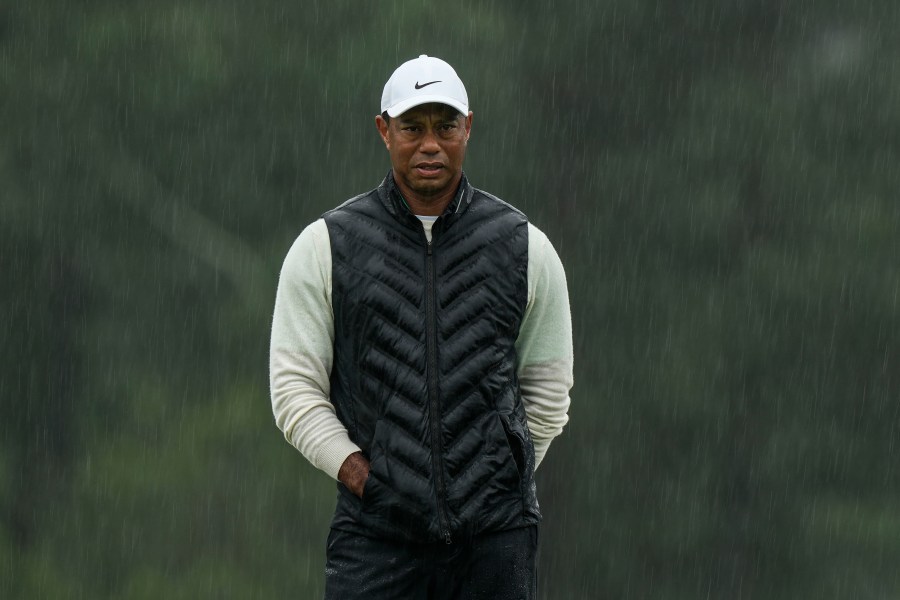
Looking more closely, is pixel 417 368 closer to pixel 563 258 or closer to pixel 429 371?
pixel 429 371

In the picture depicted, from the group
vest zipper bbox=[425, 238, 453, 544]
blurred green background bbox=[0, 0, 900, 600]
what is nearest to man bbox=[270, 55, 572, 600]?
vest zipper bbox=[425, 238, 453, 544]

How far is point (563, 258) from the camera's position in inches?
467

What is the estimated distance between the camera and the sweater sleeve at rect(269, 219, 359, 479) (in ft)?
10.5

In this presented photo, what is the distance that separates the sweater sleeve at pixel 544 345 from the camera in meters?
3.30

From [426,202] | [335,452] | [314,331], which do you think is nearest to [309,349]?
[314,331]

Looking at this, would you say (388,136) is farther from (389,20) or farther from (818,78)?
(818,78)

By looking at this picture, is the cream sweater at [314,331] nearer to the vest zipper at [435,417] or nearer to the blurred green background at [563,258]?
the vest zipper at [435,417]

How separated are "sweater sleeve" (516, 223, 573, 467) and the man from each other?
0.06 ft

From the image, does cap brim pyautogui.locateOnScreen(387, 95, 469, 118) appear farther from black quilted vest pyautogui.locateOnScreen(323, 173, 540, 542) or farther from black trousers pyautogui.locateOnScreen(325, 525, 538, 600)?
black trousers pyautogui.locateOnScreen(325, 525, 538, 600)

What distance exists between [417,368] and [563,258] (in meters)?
8.77

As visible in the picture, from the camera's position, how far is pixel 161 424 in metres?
12.5

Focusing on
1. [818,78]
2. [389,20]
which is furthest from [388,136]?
[818,78]

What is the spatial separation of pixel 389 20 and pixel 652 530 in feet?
13.7

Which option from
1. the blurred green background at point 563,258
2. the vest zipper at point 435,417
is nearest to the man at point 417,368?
the vest zipper at point 435,417
